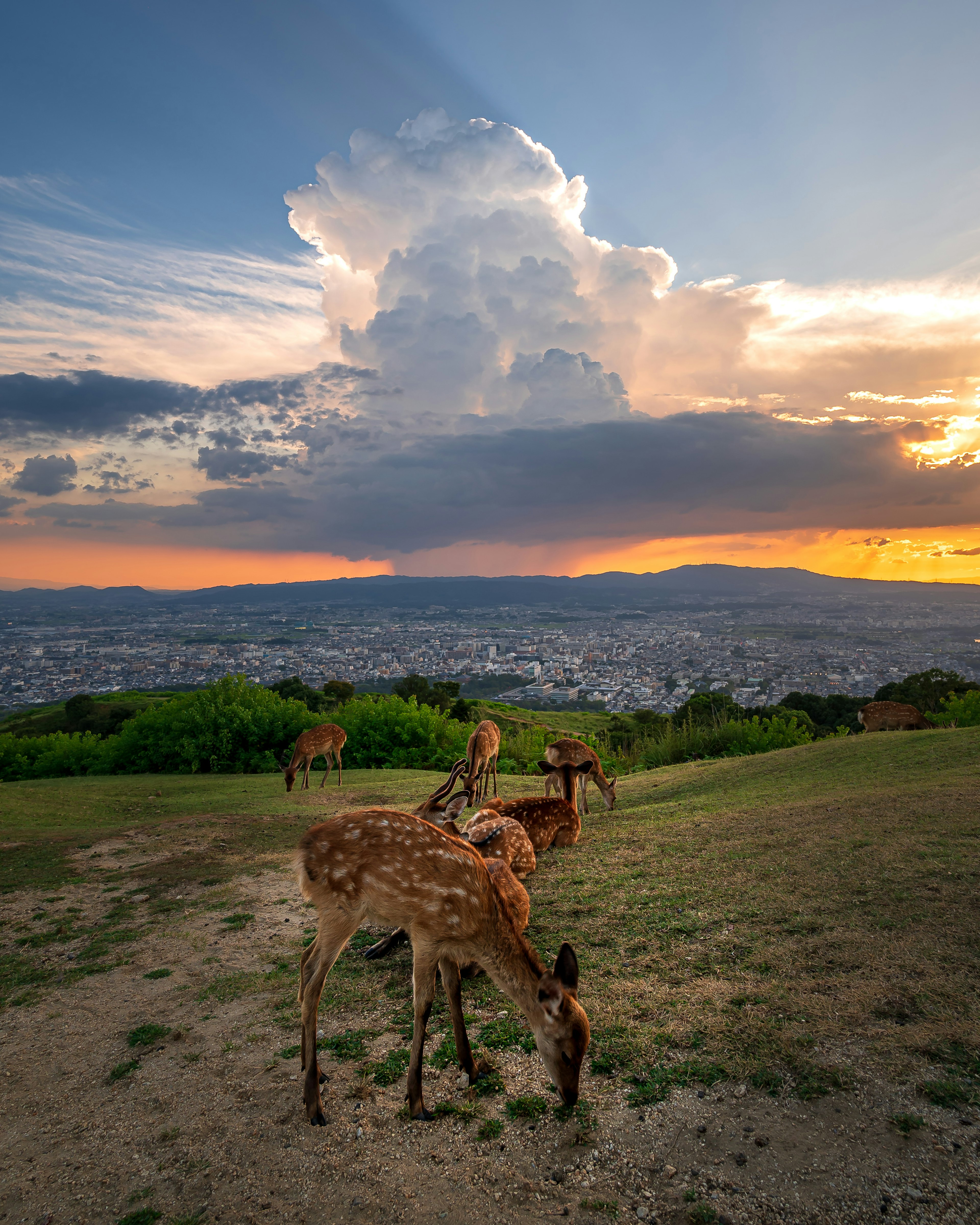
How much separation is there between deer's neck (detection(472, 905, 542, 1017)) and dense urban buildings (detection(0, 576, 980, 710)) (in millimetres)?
24188

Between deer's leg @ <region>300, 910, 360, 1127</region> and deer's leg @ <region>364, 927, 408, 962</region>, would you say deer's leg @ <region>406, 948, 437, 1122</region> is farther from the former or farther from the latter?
deer's leg @ <region>364, 927, 408, 962</region>

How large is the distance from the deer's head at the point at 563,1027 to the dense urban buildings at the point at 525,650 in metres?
24.7

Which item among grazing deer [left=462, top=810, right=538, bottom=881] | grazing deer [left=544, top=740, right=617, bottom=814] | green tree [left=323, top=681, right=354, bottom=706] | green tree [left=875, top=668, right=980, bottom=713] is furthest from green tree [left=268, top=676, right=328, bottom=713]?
green tree [left=875, top=668, right=980, bottom=713]

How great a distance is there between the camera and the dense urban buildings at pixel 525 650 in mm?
52250

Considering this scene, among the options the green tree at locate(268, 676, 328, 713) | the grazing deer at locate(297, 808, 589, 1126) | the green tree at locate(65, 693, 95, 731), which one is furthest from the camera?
the green tree at locate(268, 676, 328, 713)

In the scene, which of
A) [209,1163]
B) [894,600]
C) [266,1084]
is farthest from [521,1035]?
[894,600]

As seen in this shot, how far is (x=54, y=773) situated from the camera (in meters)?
23.0

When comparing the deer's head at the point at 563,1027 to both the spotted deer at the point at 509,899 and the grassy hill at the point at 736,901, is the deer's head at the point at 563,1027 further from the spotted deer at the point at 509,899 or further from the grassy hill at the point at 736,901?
the spotted deer at the point at 509,899

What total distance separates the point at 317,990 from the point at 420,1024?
0.87 m

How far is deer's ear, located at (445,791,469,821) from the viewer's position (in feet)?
31.7

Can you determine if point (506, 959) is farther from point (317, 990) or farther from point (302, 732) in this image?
point (302, 732)

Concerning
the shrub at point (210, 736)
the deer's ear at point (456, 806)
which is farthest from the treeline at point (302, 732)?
the deer's ear at point (456, 806)

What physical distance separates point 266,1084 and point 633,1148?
2833 mm

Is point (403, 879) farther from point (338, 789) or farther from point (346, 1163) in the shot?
point (338, 789)
